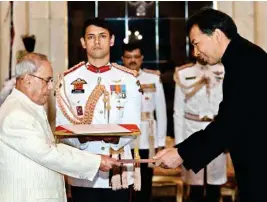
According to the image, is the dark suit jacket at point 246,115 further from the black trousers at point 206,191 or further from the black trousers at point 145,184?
the black trousers at point 206,191

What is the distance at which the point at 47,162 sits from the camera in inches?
118

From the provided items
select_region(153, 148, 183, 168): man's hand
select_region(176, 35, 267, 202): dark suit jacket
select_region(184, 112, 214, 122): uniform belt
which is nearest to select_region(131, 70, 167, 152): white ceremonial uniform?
select_region(184, 112, 214, 122): uniform belt

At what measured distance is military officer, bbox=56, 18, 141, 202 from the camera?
376 cm

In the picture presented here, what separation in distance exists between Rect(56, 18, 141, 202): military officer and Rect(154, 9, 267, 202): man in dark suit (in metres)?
0.61

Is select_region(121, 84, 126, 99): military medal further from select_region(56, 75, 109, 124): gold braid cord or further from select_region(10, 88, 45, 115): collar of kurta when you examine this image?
select_region(10, 88, 45, 115): collar of kurta

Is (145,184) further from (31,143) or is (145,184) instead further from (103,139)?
(31,143)

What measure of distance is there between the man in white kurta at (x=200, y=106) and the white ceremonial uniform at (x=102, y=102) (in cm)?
182

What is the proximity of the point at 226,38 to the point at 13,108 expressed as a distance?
1221 mm

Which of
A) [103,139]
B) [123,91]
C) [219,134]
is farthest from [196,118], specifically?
[219,134]

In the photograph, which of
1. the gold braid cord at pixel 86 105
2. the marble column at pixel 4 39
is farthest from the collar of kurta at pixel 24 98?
the marble column at pixel 4 39

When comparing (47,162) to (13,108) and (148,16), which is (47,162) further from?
(148,16)

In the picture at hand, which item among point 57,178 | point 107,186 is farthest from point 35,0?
point 57,178

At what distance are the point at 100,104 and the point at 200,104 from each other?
198cm

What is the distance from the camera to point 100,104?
3.88 meters
